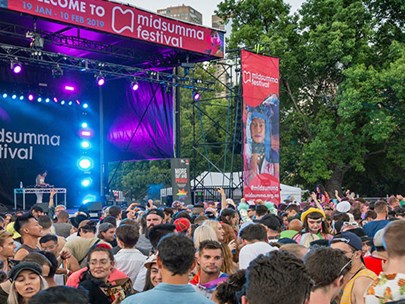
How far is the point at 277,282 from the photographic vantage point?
2.46 metres

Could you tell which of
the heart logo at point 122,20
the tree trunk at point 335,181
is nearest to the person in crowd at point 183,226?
the heart logo at point 122,20

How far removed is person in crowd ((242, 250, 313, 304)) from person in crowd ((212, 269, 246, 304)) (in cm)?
94

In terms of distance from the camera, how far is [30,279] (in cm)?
409

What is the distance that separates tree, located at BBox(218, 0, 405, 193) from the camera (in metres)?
27.0

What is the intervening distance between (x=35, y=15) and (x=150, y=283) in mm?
11548

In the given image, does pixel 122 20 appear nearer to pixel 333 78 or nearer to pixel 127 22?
pixel 127 22

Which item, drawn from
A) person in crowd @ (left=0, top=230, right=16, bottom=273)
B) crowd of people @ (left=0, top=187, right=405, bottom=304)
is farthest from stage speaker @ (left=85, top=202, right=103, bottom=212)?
person in crowd @ (left=0, top=230, right=16, bottom=273)

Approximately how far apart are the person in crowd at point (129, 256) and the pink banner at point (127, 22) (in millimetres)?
10234

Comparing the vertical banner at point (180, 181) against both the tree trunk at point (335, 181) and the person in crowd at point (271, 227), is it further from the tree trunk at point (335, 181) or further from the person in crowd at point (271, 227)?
the tree trunk at point (335, 181)

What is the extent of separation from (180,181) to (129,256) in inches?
533

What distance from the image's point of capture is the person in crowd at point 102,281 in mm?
4656

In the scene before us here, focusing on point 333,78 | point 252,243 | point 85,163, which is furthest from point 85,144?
point 252,243

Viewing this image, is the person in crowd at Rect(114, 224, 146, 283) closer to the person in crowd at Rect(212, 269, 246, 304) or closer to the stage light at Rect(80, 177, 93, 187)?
the person in crowd at Rect(212, 269, 246, 304)

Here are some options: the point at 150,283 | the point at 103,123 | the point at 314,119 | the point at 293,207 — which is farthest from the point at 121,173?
the point at 150,283
